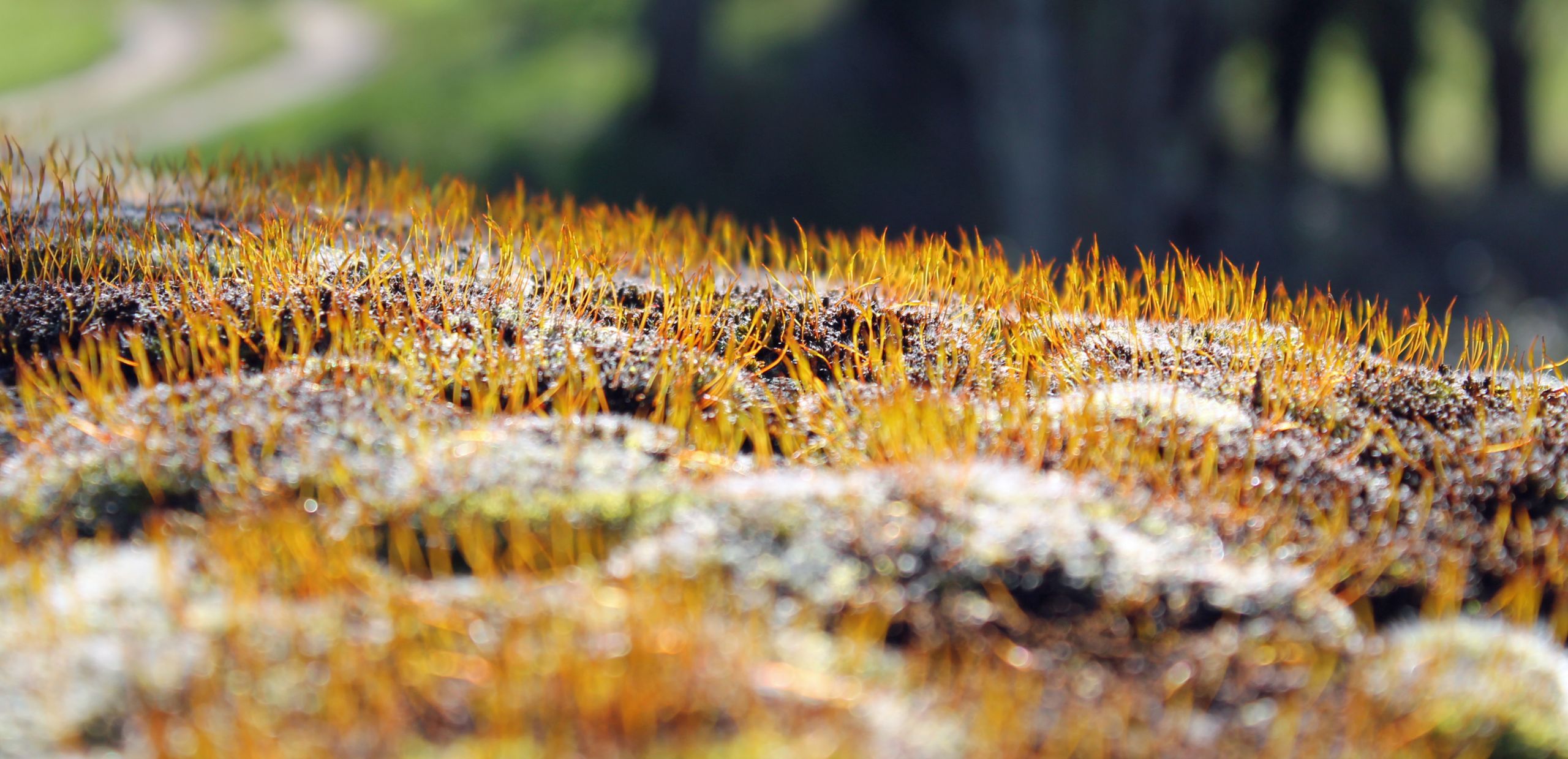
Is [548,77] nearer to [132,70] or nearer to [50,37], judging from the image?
[132,70]

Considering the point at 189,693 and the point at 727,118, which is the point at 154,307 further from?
the point at 727,118

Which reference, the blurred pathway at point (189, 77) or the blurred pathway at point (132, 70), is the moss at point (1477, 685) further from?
the blurred pathway at point (132, 70)

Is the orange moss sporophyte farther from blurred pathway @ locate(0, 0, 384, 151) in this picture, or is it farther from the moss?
blurred pathway @ locate(0, 0, 384, 151)

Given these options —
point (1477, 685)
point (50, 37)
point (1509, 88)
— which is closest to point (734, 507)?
point (1477, 685)

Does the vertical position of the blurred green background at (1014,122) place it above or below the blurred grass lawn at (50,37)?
below

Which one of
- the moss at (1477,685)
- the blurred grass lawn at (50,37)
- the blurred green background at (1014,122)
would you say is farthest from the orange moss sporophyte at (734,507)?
A: the blurred grass lawn at (50,37)
